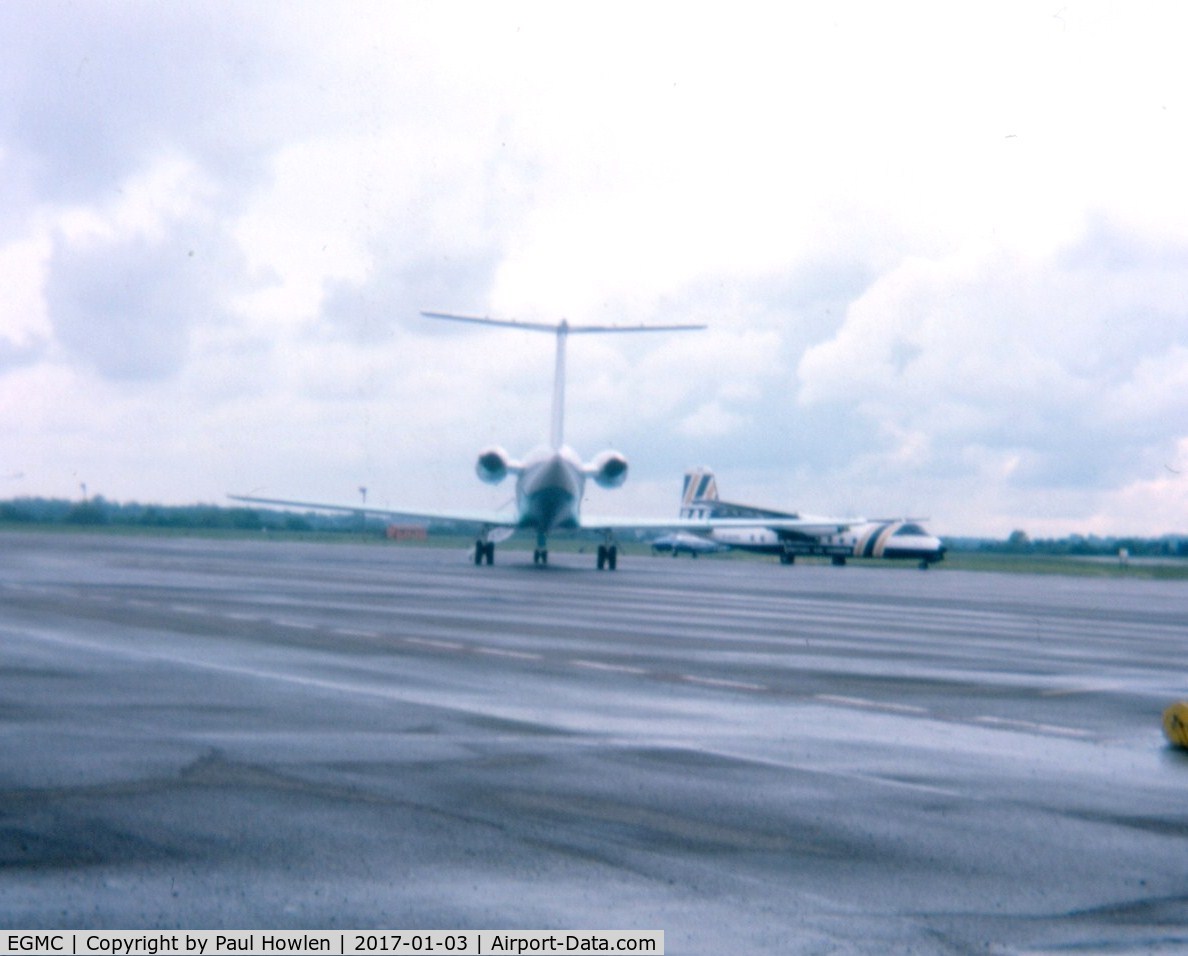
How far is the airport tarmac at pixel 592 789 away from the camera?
5727 millimetres

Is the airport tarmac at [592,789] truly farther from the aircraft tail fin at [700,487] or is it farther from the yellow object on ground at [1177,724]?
the aircraft tail fin at [700,487]

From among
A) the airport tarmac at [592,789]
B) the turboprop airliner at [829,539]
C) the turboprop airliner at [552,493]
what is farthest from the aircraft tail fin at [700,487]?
the airport tarmac at [592,789]

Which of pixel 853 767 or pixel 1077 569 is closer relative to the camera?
pixel 853 767

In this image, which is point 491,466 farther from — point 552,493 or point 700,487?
point 700,487

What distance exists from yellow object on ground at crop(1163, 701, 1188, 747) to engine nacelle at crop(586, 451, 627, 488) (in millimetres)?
42477

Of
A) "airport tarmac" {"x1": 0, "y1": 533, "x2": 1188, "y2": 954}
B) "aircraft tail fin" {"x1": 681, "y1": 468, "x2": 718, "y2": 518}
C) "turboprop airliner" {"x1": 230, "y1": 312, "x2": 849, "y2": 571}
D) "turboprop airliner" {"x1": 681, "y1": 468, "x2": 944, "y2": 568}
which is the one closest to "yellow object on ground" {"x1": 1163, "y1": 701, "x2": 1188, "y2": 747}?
"airport tarmac" {"x1": 0, "y1": 533, "x2": 1188, "y2": 954}

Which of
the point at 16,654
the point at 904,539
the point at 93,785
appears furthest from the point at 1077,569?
the point at 93,785

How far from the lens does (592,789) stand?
27.4ft

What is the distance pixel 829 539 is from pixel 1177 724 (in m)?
75.0

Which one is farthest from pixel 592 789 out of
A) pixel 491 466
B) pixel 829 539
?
pixel 829 539

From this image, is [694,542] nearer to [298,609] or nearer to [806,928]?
[298,609]

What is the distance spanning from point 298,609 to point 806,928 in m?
19.5

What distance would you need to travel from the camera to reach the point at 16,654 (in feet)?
50.9

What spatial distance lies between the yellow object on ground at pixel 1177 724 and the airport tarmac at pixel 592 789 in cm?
27
